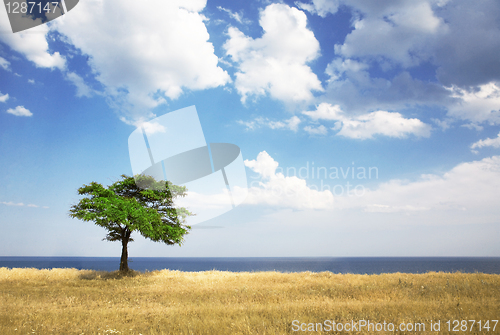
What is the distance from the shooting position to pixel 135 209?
23781mm

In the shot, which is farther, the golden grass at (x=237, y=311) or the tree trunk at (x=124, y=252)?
the tree trunk at (x=124, y=252)

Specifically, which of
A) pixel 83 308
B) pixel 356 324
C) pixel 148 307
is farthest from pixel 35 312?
pixel 356 324

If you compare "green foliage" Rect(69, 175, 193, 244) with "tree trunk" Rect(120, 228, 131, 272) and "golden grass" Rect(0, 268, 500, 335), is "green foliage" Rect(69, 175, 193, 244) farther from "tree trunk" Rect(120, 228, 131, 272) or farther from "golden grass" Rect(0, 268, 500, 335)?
"golden grass" Rect(0, 268, 500, 335)

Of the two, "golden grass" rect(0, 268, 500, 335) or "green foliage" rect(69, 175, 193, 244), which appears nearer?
"golden grass" rect(0, 268, 500, 335)

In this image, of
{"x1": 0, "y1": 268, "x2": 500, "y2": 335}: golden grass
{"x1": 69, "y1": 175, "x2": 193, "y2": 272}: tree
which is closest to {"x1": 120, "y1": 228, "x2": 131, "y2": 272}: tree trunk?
{"x1": 69, "y1": 175, "x2": 193, "y2": 272}: tree

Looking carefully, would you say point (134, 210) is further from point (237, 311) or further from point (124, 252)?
point (237, 311)

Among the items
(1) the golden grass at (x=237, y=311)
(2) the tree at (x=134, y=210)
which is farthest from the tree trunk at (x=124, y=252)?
(1) the golden grass at (x=237, y=311)

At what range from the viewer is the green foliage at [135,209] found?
22.8 meters

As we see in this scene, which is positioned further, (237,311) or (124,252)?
(124,252)

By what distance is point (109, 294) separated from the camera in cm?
1484

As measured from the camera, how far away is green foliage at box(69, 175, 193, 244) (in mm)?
22812

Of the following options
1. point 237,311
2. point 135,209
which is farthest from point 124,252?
point 237,311

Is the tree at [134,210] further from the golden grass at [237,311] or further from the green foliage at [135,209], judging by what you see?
the golden grass at [237,311]

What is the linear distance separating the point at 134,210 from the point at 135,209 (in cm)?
65
